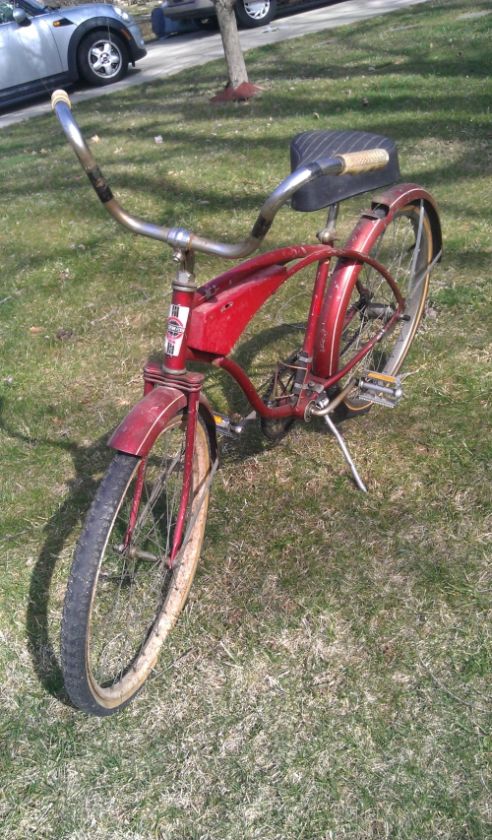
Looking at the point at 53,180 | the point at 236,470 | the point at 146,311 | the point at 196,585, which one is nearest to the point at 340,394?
the point at 236,470

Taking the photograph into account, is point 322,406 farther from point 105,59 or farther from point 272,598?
point 105,59

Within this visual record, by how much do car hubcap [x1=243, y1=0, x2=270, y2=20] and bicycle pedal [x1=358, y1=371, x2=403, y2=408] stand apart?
11141mm

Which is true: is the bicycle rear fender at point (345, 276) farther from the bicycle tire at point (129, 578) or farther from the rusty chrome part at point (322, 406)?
the bicycle tire at point (129, 578)

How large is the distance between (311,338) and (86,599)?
1311 millimetres

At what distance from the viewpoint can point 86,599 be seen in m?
1.94

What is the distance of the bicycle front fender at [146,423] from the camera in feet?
6.43

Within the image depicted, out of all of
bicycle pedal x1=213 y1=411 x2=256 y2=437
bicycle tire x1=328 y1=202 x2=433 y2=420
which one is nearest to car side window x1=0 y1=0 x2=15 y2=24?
bicycle tire x1=328 y1=202 x2=433 y2=420

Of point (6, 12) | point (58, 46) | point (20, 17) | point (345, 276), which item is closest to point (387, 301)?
point (345, 276)

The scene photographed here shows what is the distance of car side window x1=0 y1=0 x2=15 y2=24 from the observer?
9914 millimetres

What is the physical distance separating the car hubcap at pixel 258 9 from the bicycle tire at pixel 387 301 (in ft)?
33.0

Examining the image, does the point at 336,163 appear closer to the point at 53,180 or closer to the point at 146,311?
the point at 146,311

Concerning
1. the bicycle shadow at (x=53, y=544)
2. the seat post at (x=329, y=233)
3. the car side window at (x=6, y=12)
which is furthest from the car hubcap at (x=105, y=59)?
the seat post at (x=329, y=233)

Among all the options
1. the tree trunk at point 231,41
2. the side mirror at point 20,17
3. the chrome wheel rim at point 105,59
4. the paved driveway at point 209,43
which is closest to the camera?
the tree trunk at point 231,41

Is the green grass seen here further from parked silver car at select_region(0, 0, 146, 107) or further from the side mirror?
parked silver car at select_region(0, 0, 146, 107)
